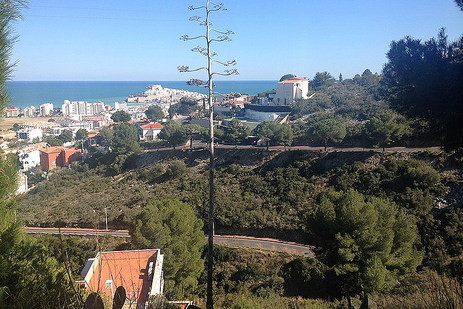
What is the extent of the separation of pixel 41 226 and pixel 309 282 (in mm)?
13114

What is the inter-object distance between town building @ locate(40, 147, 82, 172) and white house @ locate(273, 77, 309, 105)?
22.5m

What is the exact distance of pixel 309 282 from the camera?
31.8 ft

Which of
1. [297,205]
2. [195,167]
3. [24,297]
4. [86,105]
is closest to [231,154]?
[195,167]

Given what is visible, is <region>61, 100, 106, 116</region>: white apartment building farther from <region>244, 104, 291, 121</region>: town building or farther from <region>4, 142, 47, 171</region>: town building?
<region>244, 104, 291, 121</region>: town building

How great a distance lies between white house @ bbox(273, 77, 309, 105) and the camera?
38000mm

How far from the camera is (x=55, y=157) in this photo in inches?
1125

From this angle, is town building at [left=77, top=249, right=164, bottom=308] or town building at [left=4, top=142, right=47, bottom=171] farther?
town building at [left=4, top=142, right=47, bottom=171]

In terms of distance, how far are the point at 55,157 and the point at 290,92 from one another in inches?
977

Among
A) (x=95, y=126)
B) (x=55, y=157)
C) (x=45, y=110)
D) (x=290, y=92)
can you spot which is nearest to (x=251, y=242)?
(x=55, y=157)

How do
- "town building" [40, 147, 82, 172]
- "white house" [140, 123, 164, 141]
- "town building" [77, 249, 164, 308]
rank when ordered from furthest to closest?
"white house" [140, 123, 164, 141] → "town building" [40, 147, 82, 172] → "town building" [77, 249, 164, 308]

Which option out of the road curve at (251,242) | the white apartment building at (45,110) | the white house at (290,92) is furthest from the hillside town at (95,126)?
the white apartment building at (45,110)

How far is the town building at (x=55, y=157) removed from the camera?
2806cm

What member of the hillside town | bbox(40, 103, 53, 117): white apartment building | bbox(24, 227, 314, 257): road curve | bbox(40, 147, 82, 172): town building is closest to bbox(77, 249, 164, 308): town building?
bbox(24, 227, 314, 257): road curve

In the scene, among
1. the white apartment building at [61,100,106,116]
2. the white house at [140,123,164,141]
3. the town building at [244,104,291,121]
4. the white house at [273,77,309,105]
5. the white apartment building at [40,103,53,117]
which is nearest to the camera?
the white house at [140,123,164,141]
